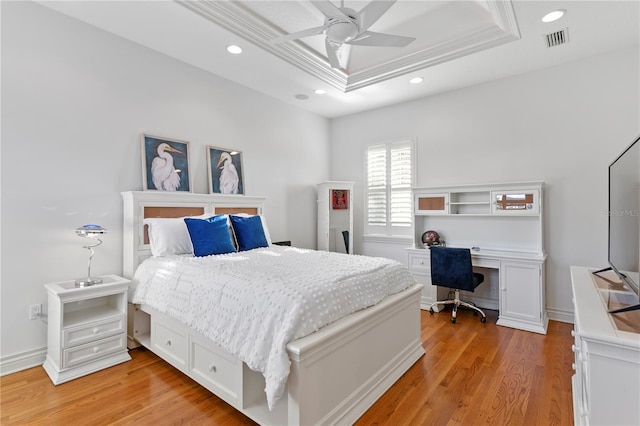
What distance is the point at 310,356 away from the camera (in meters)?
1.62

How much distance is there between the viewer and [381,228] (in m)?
4.91

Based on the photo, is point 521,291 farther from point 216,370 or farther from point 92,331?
point 92,331

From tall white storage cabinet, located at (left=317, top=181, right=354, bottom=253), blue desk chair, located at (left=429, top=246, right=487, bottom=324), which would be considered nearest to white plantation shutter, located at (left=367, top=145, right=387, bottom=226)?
tall white storage cabinet, located at (left=317, top=181, right=354, bottom=253)

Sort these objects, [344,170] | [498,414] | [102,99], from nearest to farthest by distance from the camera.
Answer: [498,414], [102,99], [344,170]

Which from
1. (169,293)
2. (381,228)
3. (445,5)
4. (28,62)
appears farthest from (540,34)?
(28,62)

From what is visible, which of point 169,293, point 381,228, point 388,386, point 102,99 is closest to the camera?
point 388,386

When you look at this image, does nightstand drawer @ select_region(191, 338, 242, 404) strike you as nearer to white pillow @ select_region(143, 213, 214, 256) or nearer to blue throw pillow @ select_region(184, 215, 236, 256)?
blue throw pillow @ select_region(184, 215, 236, 256)

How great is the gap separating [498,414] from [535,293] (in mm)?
1811

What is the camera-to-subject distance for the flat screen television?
1.55 m

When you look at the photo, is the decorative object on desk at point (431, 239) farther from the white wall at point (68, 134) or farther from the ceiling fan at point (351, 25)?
the white wall at point (68, 134)

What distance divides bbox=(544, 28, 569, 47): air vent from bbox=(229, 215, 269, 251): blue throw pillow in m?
3.45

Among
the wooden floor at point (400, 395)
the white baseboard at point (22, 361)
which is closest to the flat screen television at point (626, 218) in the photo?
the wooden floor at point (400, 395)

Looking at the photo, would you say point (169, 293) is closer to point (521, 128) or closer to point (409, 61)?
point (409, 61)

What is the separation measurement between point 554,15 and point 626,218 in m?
1.93
